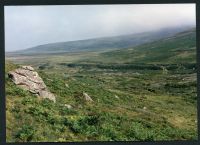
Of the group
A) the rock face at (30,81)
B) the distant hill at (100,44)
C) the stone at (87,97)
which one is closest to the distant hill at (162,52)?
the distant hill at (100,44)

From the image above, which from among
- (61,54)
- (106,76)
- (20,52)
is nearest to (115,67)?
(106,76)

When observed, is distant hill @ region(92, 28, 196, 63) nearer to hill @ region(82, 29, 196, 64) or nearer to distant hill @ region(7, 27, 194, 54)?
hill @ region(82, 29, 196, 64)

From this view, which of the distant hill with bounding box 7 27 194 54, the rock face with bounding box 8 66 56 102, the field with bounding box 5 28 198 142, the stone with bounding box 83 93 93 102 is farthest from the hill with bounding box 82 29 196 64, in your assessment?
the rock face with bounding box 8 66 56 102

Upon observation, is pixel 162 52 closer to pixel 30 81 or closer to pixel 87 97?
pixel 87 97

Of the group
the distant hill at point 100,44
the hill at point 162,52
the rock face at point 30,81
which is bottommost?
the rock face at point 30,81

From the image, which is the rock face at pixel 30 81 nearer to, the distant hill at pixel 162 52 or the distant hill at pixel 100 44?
the distant hill at pixel 100 44

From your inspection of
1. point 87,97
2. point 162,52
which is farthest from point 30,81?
point 162,52
